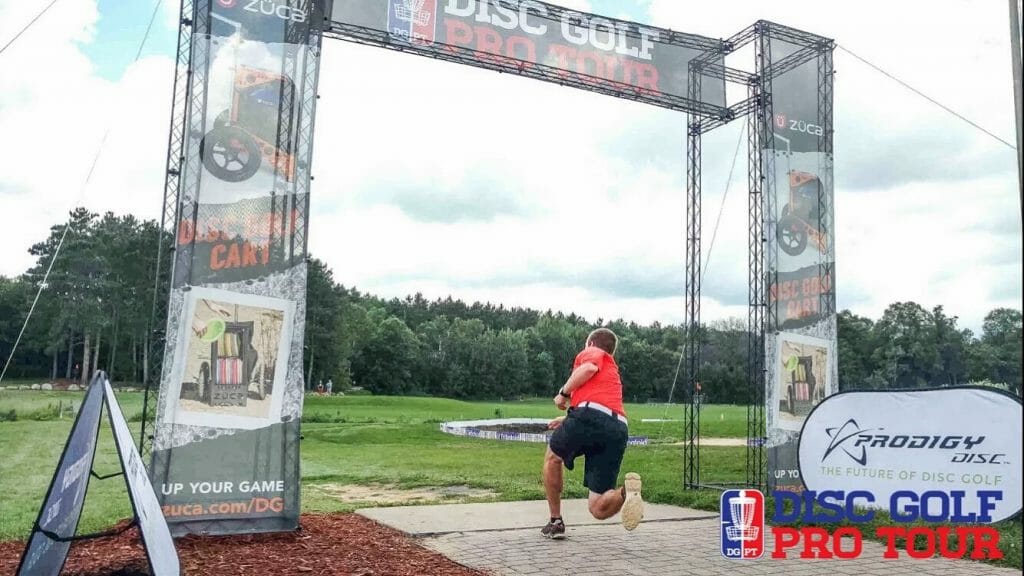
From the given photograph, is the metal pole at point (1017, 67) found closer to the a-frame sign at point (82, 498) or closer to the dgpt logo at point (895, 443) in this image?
the a-frame sign at point (82, 498)

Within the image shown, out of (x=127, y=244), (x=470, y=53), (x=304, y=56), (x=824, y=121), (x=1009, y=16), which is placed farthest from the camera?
(x=127, y=244)

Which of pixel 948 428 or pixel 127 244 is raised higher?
pixel 127 244

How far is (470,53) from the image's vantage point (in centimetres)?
774

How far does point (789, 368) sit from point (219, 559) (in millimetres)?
6375

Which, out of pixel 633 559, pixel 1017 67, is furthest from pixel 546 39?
pixel 1017 67

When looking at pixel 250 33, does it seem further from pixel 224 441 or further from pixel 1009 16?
pixel 1009 16

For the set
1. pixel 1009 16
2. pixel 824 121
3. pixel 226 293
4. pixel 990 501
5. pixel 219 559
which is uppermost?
pixel 824 121

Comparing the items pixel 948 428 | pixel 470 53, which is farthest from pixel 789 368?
pixel 470 53

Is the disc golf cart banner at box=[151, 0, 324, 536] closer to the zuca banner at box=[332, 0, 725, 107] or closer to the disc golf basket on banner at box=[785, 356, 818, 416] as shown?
the zuca banner at box=[332, 0, 725, 107]

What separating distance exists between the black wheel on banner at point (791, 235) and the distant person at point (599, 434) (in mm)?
4437

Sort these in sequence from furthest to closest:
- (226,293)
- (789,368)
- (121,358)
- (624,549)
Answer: (121,358)
(789,368)
(226,293)
(624,549)

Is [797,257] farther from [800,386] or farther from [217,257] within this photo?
[217,257]

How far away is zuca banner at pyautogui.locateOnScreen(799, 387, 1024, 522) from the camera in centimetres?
530

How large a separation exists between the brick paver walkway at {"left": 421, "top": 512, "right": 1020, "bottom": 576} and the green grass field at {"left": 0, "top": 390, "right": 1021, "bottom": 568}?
0.81 metres
